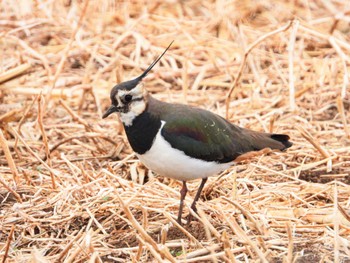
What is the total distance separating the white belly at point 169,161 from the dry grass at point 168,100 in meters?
0.25

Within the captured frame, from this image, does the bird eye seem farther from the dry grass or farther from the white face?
the dry grass

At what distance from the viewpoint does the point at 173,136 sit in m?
4.95

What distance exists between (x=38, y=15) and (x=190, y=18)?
1.86 metres

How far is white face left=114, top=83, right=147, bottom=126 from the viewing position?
503cm

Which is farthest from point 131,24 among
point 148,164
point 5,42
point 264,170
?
point 148,164

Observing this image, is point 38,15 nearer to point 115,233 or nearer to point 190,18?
point 190,18

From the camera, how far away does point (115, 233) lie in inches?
199

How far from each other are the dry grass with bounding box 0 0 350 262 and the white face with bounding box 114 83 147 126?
0.54 metres

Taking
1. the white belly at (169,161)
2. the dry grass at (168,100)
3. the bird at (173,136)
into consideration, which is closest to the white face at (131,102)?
the bird at (173,136)

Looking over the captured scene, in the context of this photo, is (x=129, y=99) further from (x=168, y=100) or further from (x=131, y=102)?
(x=168, y=100)

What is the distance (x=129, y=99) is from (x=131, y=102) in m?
0.02

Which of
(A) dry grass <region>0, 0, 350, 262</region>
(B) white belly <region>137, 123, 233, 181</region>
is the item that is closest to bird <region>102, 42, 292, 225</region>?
(B) white belly <region>137, 123, 233, 181</region>

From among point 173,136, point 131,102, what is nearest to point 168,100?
point 131,102

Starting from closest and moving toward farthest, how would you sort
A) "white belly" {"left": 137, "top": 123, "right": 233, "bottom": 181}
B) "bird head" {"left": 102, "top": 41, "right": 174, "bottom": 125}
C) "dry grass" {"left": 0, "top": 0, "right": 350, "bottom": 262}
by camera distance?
"dry grass" {"left": 0, "top": 0, "right": 350, "bottom": 262} < "white belly" {"left": 137, "top": 123, "right": 233, "bottom": 181} < "bird head" {"left": 102, "top": 41, "right": 174, "bottom": 125}
